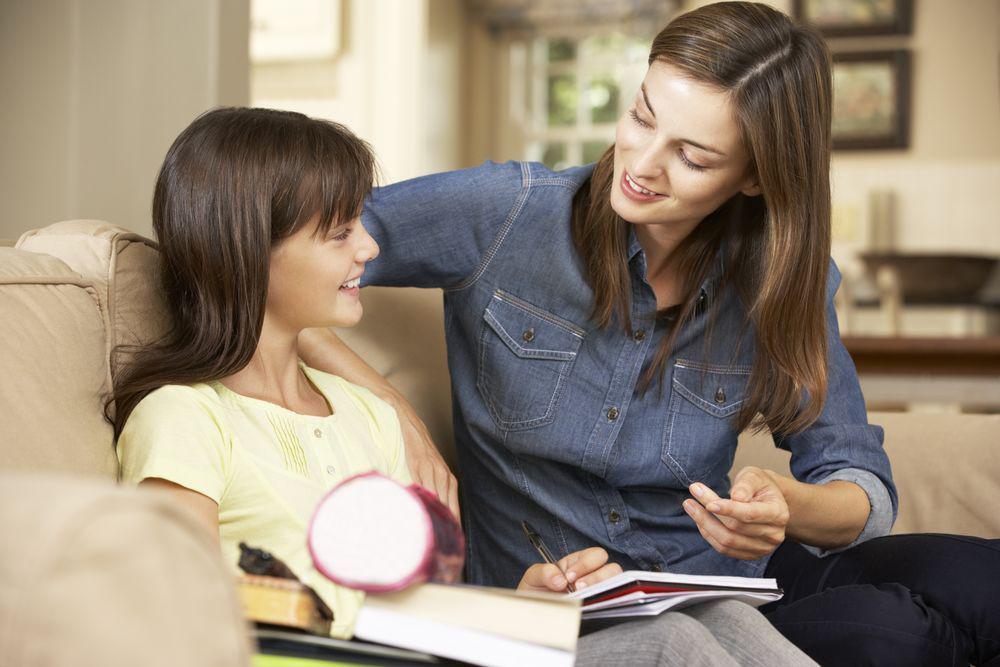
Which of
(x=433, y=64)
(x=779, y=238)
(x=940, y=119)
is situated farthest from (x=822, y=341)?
(x=940, y=119)

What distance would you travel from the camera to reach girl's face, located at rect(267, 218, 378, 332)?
45.2 inches

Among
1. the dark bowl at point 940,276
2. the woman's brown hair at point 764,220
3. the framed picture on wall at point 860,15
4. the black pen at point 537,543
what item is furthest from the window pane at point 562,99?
the black pen at point 537,543

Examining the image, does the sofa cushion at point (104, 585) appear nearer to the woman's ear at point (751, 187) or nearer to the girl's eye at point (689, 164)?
the girl's eye at point (689, 164)

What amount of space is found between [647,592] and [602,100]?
5.86m

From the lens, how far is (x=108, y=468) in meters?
0.99

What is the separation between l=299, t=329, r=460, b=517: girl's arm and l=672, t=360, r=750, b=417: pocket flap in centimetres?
34

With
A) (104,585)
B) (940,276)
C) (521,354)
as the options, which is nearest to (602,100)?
(940,276)

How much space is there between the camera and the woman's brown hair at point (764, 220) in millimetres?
1278

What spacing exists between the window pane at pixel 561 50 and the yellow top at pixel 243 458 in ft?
18.9

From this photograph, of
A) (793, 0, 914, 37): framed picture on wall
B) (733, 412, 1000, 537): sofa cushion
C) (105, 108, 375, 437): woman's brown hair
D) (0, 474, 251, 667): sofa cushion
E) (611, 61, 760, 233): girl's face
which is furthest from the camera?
(793, 0, 914, 37): framed picture on wall

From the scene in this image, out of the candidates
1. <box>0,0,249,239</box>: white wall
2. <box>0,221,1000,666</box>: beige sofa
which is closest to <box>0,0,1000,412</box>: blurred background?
<box>0,0,249,239</box>: white wall

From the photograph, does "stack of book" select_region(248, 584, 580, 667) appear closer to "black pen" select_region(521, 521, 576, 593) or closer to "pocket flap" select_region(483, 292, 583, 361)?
"black pen" select_region(521, 521, 576, 593)

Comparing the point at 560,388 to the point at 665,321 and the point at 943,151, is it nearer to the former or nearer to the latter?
the point at 665,321

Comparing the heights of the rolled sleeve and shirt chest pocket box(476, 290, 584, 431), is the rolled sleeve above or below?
below
